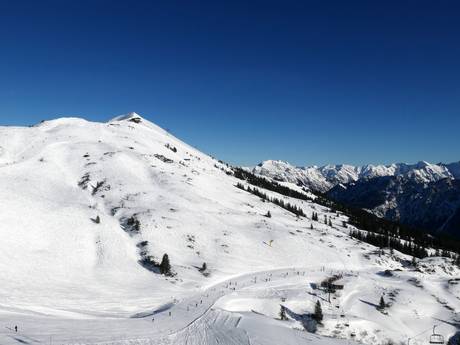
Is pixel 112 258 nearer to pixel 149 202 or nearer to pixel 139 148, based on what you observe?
pixel 149 202

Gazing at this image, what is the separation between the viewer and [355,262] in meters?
99.4

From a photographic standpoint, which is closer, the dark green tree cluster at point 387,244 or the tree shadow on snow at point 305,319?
the tree shadow on snow at point 305,319

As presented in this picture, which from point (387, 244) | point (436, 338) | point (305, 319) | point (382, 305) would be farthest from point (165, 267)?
point (387, 244)

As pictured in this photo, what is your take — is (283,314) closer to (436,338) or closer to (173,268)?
(436,338)

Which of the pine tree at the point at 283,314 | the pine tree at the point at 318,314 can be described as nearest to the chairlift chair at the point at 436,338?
the pine tree at the point at 318,314

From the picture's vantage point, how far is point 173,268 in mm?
73125

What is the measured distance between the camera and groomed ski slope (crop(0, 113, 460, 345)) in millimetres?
37469

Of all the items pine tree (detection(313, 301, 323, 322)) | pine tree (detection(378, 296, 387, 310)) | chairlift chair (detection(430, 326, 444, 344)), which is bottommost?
chairlift chair (detection(430, 326, 444, 344))

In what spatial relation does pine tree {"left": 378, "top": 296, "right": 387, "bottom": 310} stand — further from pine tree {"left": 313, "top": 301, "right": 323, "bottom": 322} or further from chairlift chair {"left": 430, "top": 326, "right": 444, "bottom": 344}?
pine tree {"left": 313, "top": 301, "right": 323, "bottom": 322}

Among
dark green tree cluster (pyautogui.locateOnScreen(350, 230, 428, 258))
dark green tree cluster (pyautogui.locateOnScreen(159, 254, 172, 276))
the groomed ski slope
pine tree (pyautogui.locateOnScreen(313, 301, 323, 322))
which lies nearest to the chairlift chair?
the groomed ski slope

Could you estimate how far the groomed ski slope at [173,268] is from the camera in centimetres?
3747

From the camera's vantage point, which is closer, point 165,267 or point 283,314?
point 283,314

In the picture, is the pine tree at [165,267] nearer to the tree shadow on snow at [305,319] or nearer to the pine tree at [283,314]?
the pine tree at [283,314]

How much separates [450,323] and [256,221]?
59444mm
